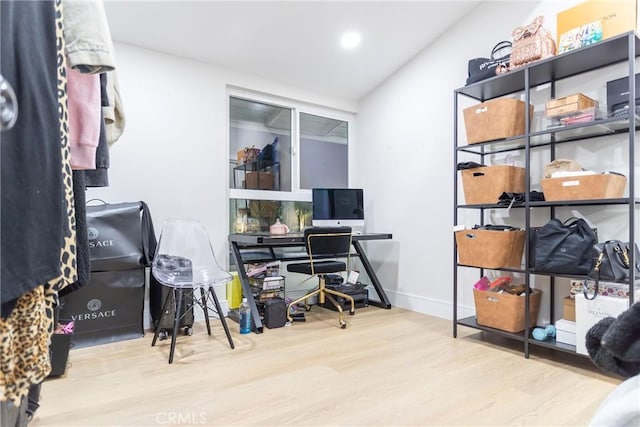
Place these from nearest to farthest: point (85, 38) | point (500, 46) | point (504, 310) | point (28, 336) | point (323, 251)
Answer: point (28, 336) < point (85, 38) < point (504, 310) < point (500, 46) < point (323, 251)

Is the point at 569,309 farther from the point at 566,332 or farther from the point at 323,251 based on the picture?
the point at 323,251

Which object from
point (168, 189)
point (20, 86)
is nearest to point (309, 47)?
point (168, 189)

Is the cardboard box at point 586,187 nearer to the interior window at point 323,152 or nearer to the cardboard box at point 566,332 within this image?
the cardboard box at point 566,332

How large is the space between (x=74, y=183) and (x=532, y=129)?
108 inches

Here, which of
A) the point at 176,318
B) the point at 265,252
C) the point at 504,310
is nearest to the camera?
the point at 176,318

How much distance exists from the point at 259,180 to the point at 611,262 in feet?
8.98

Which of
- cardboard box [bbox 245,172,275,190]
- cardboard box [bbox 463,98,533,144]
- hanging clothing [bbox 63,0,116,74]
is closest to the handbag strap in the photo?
cardboard box [bbox 463,98,533,144]

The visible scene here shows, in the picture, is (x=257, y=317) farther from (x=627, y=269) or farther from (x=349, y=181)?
(x=627, y=269)

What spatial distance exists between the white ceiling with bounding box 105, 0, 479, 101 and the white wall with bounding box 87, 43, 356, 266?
16 centimetres

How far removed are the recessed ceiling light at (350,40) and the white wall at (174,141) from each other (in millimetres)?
900

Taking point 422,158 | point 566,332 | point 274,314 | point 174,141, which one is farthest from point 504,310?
point 174,141

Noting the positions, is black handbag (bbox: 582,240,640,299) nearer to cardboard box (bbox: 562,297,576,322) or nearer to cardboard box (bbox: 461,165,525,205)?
cardboard box (bbox: 562,297,576,322)

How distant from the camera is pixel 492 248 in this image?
2.40 metres

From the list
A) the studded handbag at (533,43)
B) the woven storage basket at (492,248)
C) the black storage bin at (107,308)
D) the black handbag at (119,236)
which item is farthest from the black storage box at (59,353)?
the studded handbag at (533,43)
